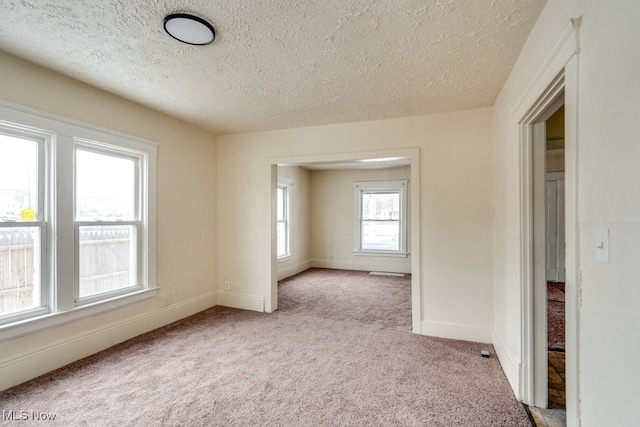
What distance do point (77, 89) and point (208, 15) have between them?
1.78 metres

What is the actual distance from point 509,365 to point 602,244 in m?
1.77

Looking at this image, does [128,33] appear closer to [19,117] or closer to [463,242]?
[19,117]

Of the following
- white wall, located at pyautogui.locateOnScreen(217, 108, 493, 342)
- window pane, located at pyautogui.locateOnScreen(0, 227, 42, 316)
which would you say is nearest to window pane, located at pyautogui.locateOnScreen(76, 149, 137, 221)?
window pane, located at pyautogui.locateOnScreen(0, 227, 42, 316)

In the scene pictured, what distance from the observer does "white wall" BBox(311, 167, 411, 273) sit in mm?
7090

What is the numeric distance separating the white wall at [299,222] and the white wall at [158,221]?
2302 mm

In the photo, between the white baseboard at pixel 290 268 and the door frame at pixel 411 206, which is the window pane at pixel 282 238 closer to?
the white baseboard at pixel 290 268

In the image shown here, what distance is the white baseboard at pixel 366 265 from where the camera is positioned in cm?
682

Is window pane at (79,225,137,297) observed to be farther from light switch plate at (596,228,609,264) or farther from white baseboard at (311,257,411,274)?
white baseboard at (311,257,411,274)

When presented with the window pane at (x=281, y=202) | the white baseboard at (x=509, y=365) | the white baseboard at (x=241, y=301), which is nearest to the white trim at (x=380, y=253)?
the window pane at (x=281, y=202)

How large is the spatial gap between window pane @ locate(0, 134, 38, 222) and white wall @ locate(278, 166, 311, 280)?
4112 mm

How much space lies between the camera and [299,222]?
7.08 meters

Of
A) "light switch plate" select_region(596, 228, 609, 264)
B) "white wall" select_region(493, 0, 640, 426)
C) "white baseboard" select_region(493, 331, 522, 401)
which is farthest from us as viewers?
"white baseboard" select_region(493, 331, 522, 401)

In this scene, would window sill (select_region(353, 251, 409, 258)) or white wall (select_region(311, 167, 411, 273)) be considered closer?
window sill (select_region(353, 251, 409, 258))

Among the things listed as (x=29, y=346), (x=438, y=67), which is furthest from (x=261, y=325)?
(x=438, y=67)
